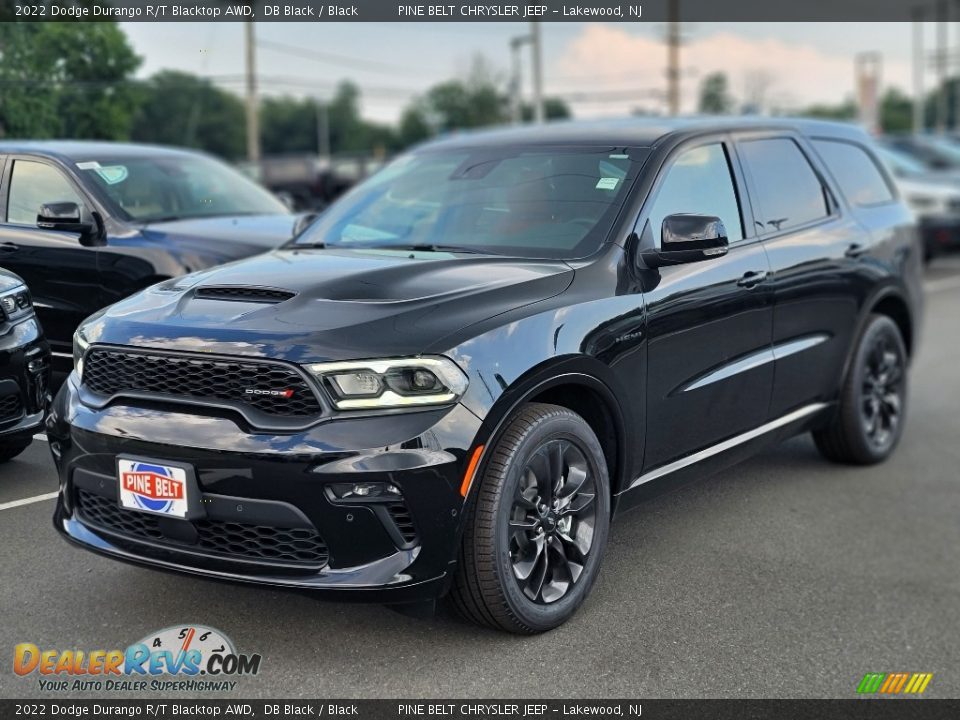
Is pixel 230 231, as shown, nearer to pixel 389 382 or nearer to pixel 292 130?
pixel 389 382

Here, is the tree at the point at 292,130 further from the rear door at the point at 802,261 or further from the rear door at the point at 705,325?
the rear door at the point at 705,325

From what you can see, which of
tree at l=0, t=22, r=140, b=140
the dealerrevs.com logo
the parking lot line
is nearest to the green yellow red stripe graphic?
the dealerrevs.com logo

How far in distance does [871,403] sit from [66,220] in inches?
175

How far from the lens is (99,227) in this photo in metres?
6.16

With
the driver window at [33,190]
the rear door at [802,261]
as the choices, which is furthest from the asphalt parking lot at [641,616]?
the driver window at [33,190]

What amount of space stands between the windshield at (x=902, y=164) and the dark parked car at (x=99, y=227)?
12107mm

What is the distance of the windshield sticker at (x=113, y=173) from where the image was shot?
21.5ft

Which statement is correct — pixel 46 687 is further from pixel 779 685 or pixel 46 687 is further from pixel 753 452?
pixel 753 452

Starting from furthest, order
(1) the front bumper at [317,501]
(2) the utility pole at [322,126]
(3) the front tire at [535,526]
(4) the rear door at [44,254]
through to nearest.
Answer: (2) the utility pole at [322,126] → (4) the rear door at [44,254] → (3) the front tire at [535,526] → (1) the front bumper at [317,501]

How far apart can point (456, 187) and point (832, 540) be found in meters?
2.31

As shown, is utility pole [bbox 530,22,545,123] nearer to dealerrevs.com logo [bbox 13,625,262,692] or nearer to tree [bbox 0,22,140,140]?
tree [bbox 0,22,140,140]
